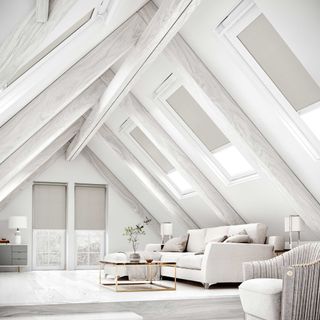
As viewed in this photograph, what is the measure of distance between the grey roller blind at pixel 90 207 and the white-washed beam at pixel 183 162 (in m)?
3.54

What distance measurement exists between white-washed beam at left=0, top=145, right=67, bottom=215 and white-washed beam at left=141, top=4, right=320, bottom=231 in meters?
5.25

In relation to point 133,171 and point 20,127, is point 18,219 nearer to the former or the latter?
point 133,171

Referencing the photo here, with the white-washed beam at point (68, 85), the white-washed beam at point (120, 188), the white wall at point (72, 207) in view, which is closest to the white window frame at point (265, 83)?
the white-washed beam at point (68, 85)

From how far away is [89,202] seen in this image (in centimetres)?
1112

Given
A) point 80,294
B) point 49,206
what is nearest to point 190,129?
point 80,294

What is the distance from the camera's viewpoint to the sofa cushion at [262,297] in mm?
4176

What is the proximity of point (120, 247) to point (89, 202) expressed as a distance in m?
1.17

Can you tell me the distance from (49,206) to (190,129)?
15.6 feet

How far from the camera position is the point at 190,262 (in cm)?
699

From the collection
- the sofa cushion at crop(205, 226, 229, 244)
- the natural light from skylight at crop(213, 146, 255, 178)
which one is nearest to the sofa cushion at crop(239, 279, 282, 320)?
the natural light from skylight at crop(213, 146, 255, 178)

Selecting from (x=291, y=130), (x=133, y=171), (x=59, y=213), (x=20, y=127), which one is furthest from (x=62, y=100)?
(x=59, y=213)

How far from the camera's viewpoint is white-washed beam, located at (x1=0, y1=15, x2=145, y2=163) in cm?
570

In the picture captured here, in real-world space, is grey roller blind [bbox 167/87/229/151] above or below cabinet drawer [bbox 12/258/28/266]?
above

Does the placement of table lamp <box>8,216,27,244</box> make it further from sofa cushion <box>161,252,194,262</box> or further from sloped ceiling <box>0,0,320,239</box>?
sofa cushion <box>161,252,194,262</box>
